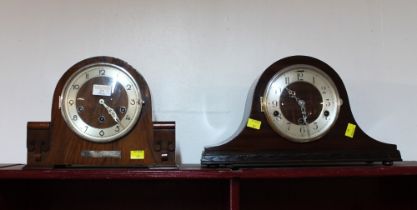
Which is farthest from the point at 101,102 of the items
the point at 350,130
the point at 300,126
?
the point at 350,130

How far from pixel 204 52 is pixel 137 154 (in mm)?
434

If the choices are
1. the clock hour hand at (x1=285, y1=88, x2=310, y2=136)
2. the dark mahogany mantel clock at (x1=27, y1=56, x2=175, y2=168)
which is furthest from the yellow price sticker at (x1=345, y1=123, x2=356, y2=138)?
the dark mahogany mantel clock at (x1=27, y1=56, x2=175, y2=168)

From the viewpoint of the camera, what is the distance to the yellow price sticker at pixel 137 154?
3.61 feet

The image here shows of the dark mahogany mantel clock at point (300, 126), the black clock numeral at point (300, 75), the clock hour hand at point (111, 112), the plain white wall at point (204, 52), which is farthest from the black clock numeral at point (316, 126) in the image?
the clock hour hand at point (111, 112)

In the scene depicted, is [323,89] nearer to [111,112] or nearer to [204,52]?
[204,52]

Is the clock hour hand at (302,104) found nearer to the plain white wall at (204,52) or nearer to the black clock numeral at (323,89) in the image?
the black clock numeral at (323,89)

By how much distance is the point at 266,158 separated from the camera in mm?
1123

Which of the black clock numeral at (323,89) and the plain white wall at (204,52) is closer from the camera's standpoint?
the black clock numeral at (323,89)

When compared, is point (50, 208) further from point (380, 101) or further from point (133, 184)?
point (380, 101)

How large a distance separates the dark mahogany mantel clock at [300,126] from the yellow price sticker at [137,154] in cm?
17

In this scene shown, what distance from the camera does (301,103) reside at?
1.16m

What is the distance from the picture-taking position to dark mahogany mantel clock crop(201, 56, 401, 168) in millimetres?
1130

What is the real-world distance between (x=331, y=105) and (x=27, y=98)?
2.97 feet

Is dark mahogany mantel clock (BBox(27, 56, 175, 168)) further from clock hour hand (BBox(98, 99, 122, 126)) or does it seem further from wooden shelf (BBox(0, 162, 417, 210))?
wooden shelf (BBox(0, 162, 417, 210))
